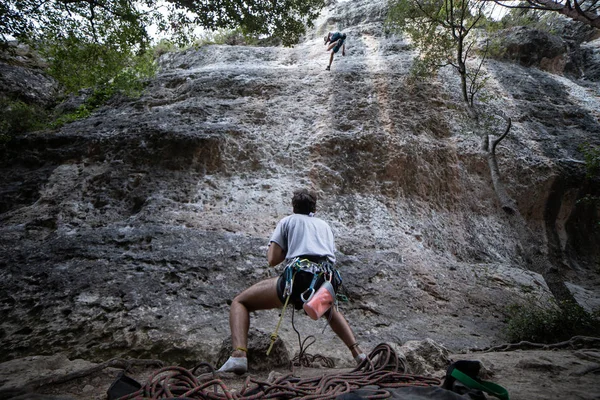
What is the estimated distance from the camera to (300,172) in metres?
6.70

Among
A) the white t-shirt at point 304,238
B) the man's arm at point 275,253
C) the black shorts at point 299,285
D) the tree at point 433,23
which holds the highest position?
the tree at point 433,23

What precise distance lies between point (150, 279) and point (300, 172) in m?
3.55

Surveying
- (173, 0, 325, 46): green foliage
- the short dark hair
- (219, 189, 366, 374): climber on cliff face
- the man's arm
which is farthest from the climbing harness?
(173, 0, 325, 46): green foliage

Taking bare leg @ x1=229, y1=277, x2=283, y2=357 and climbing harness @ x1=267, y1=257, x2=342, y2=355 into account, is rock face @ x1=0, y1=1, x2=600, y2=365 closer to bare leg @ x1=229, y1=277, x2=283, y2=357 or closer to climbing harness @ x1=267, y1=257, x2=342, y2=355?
bare leg @ x1=229, y1=277, x2=283, y2=357

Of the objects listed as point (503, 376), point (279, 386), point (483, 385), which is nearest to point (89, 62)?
point (279, 386)

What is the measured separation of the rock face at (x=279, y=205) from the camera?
12.9 ft

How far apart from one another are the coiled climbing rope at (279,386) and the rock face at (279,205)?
1395mm

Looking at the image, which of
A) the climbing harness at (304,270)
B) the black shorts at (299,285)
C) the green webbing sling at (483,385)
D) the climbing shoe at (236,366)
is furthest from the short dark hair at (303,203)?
the green webbing sling at (483,385)

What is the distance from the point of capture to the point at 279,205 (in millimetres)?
6148

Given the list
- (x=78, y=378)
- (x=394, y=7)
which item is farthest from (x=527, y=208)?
(x=78, y=378)

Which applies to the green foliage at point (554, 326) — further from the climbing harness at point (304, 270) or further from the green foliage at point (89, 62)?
the green foliage at point (89, 62)

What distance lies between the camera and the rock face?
3.93 m

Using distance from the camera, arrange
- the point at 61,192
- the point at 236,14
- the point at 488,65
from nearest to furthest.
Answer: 1. the point at 61,192
2. the point at 236,14
3. the point at 488,65

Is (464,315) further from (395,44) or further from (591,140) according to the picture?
(395,44)
